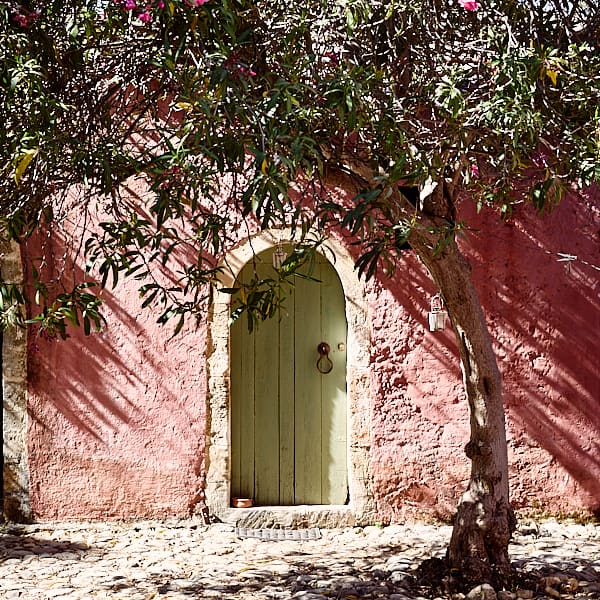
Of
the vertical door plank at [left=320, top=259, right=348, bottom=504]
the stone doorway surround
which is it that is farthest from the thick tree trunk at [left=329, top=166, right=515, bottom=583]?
the vertical door plank at [left=320, top=259, right=348, bottom=504]

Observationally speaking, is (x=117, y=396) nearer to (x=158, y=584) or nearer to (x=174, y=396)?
(x=174, y=396)

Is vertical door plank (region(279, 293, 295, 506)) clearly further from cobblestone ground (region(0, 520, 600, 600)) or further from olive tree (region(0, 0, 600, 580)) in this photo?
olive tree (region(0, 0, 600, 580))

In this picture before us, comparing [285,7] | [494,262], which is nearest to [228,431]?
[494,262]

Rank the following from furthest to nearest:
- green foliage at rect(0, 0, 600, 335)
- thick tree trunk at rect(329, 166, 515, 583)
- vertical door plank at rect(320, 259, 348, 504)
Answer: vertical door plank at rect(320, 259, 348, 504), thick tree trunk at rect(329, 166, 515, 583), green foliage at rect(0, 0, 600, 335)

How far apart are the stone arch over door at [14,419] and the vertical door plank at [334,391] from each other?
2.25m

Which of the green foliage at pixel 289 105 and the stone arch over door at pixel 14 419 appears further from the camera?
the stone arch over door at pixel 14 419

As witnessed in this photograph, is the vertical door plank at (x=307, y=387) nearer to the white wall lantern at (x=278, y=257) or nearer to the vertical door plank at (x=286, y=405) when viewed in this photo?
the vertical door plank at (x=286, y=405)

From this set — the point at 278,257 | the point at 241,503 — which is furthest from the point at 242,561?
the point at 278,257

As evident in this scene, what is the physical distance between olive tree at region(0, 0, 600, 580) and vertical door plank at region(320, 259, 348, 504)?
6.01 feet

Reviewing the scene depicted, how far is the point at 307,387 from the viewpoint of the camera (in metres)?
6.77

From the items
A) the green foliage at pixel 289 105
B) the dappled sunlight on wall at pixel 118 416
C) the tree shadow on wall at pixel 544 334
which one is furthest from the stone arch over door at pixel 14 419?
the tree shadow on wall at pixel 544 334

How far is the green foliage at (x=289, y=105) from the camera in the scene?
10.7 feet

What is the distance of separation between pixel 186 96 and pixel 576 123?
7.00 feet

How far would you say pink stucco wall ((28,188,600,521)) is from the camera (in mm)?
6445
